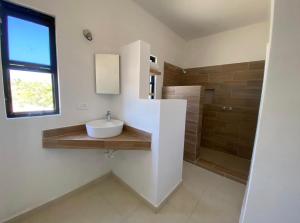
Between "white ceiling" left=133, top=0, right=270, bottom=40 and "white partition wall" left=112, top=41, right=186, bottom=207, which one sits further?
"white ceiling" left=133, top=0, right=270, bottom=40

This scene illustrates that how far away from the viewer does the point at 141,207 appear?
1612 mm

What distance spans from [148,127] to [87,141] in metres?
0.69

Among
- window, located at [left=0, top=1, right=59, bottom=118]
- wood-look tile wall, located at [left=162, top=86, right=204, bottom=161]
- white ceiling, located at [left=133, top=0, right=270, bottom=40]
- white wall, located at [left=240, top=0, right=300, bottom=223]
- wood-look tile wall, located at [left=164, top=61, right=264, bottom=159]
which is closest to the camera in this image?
white wall, located at [left=240, top=0, right=300, bottom=223]

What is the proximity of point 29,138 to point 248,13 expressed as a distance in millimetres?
3686

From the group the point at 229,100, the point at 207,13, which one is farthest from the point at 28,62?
the point at 229,100

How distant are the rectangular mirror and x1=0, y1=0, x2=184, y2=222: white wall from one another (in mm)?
95

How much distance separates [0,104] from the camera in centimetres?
120

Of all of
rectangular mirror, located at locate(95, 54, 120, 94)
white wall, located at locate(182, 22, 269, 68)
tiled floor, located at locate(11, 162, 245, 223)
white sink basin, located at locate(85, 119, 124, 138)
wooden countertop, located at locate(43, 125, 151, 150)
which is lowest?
tiled floor, located at locate(11, 162, 245, 223)

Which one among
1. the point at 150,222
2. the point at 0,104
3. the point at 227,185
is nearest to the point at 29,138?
the point at 0,104

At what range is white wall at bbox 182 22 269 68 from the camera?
2.58m

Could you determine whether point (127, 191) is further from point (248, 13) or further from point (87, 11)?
point (248, 13)

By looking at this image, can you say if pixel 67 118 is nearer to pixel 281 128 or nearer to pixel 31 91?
pixel 31 91

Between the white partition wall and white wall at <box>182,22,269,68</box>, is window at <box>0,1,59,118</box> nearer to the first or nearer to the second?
the white partition wall

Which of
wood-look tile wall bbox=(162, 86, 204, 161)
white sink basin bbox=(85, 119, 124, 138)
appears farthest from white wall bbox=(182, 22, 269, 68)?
white sink basin bbox=(85, 119, 124, 138)
